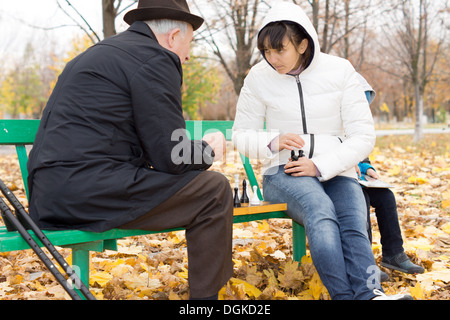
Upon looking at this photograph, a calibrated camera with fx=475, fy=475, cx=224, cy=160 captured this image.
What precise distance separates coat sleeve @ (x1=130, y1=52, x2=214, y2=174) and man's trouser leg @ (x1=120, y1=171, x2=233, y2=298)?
14 cm

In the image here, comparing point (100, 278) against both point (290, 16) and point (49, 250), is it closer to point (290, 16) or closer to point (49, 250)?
point (49, 250)

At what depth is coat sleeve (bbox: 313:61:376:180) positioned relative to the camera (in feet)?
10.1

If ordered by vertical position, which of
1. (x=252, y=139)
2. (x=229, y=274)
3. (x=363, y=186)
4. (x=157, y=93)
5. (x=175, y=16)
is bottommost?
(x=229, y=274)

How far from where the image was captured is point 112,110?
7.66ft

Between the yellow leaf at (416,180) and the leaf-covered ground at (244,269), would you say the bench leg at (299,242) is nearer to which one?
the leaf-covered ground at (244,269)

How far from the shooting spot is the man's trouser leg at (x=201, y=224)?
7.87 feet

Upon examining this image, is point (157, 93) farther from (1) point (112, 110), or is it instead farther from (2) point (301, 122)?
(2) point (301, 122)

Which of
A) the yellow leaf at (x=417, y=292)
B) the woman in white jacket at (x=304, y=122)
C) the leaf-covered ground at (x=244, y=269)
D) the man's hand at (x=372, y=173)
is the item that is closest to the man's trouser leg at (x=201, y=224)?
the leaf-covered ground at (x=244, y=269)

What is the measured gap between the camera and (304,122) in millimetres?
3293

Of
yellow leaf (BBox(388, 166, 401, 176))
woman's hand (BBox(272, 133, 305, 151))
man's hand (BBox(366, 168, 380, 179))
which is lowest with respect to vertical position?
yellow leaf (BBox(388, 166, 401, 176))

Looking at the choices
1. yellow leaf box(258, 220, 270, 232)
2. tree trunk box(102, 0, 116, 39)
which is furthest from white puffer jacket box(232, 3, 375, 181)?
tree trunk box(102, 0, 116, 39)

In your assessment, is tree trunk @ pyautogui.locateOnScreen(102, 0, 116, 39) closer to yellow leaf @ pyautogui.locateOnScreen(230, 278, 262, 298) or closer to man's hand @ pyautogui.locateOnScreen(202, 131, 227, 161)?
man's hand @ pyautogui.locateOnScreen(202, 131, 227, 161)
